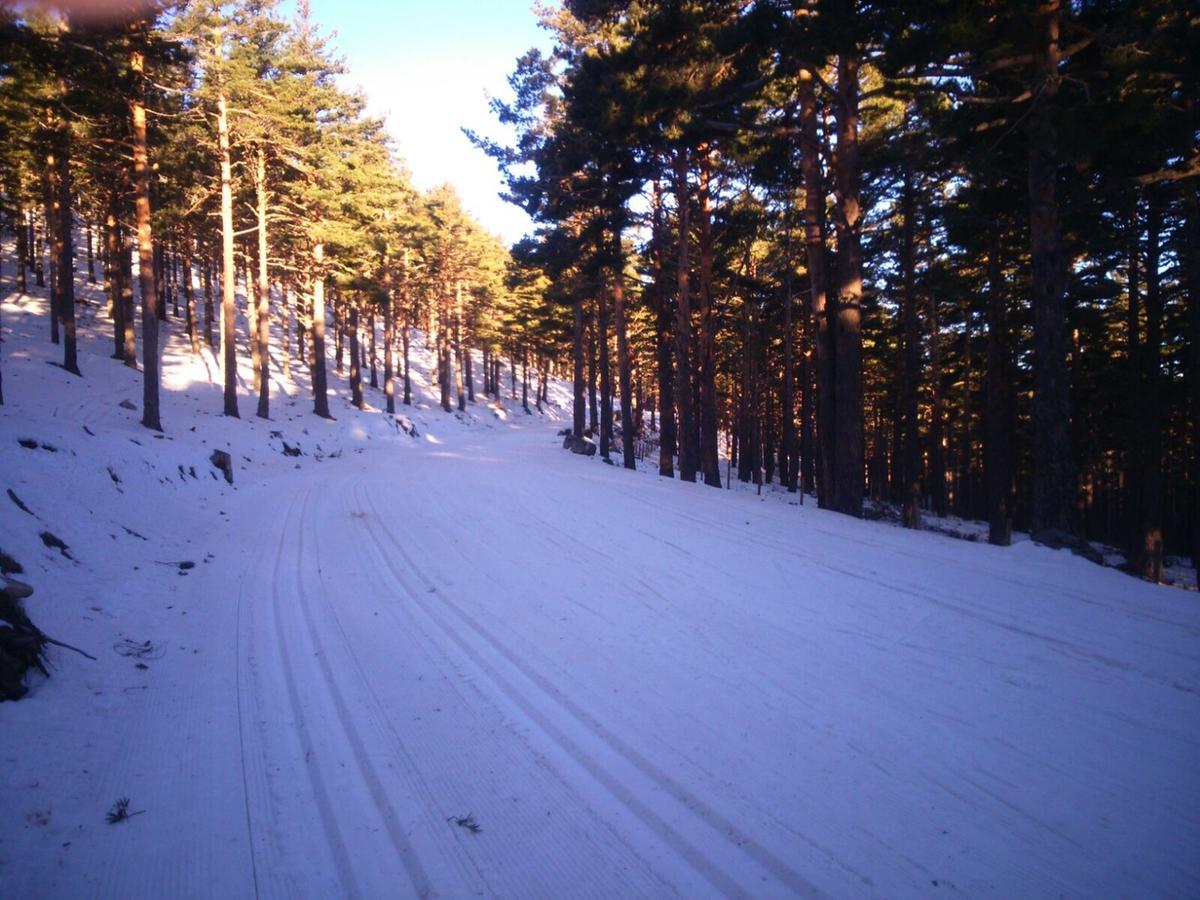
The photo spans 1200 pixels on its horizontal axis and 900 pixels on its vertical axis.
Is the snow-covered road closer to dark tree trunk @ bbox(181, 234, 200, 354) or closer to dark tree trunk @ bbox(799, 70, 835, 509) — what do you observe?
dark tree trunk @ bbox(799, 70, 835, 509)

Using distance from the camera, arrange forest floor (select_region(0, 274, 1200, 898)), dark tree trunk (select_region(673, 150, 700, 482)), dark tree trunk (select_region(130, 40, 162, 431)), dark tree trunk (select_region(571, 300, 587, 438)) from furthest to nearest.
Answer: dark tree trunk (select_region(571, 300, 587, 438))
dark tree trunk (select_region(673, 150, 700, 482))
dark tree trunk (select_region(130, 40, 162, 431))
forest floor (select_region(0, 274, 1200, 898))

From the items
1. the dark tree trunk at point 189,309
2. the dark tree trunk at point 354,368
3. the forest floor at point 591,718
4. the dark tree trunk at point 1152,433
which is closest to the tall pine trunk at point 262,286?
the dark tree trunk at point 354,368

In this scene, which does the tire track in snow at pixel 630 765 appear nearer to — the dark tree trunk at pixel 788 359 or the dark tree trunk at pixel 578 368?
the dark tree trunk at pixel 788 359

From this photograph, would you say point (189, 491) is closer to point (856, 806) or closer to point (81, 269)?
point (856, 806)

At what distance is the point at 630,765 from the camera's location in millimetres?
3457

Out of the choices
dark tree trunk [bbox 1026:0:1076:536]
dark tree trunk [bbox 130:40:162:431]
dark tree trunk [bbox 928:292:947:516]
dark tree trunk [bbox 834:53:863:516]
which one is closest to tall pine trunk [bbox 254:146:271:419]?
dark tree trunk [bbox 130:40:162:431]

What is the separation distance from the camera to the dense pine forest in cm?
940

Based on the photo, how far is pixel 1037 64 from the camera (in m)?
9.20

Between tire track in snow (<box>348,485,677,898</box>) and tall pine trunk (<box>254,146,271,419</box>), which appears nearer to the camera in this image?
tire track in snow (<box>348,485,677,898</box>)

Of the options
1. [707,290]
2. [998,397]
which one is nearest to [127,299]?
[707,290]

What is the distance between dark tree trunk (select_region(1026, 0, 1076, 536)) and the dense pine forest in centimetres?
4

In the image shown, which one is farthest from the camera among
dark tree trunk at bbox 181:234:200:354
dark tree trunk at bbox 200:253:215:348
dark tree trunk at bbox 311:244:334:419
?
dark tree trunk at bbox 200:253:215:348

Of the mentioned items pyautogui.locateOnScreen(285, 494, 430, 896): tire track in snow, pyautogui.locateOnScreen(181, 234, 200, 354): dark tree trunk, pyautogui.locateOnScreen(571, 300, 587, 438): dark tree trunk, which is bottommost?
pyautogui.locateOnScreen(285, 494, 430, 896): tire track in snow

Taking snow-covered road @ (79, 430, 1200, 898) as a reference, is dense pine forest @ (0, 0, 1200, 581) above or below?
above
